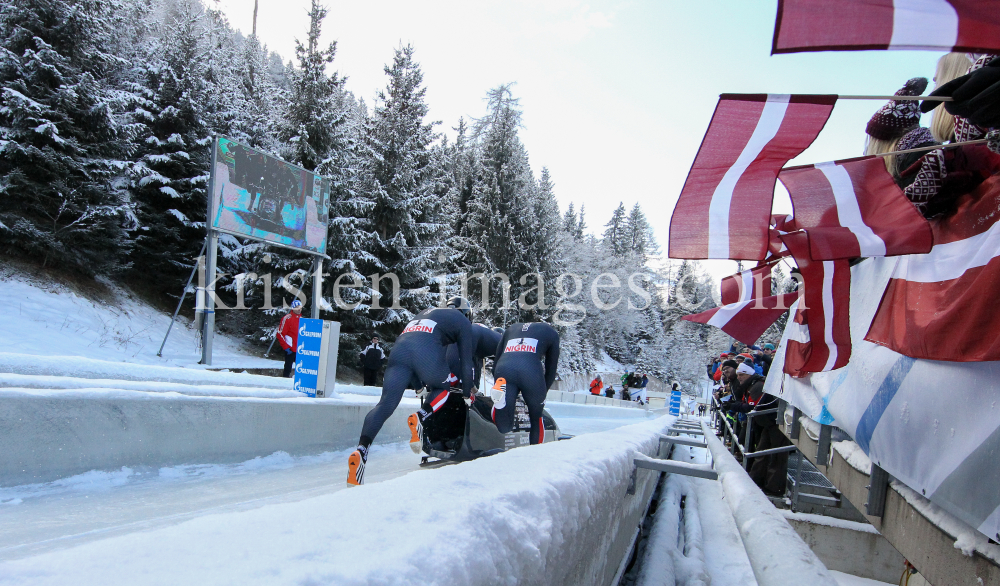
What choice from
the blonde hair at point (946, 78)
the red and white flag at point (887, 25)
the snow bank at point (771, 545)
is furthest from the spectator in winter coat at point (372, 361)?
the snow bank at point (771, 545)

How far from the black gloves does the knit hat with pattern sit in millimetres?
1358

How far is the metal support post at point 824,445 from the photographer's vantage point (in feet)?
13.6

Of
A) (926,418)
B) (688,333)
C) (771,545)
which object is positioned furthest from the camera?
(688,333)

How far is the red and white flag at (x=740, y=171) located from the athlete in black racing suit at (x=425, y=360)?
176 cm

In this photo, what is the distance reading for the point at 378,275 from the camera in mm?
19828

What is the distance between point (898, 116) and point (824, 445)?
225cm

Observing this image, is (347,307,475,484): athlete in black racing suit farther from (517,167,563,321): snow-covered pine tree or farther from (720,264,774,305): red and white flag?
(517,167,563,321): snow-covered pine tree

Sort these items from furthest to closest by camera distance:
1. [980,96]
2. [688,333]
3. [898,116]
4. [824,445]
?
[688,333] < [824,445] < [898,116] < [980,96]

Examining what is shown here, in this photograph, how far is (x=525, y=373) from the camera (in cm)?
493

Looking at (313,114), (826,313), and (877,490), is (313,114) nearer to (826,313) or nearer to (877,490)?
(826,313)

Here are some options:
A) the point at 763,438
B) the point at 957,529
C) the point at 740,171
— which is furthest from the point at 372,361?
the point at 957,529

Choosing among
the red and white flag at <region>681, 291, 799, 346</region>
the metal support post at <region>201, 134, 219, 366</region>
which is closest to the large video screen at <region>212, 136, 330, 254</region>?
the metal support post at <region>201, 134, 219, 366</region>

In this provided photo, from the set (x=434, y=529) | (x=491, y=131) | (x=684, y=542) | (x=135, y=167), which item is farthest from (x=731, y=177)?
(x=491, y=131)

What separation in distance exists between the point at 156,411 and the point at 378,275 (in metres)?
16.0
